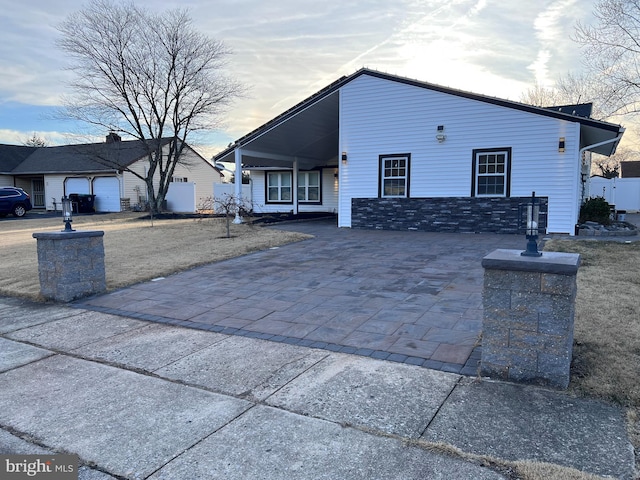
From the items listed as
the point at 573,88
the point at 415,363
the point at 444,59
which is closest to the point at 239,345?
the point at 415,363

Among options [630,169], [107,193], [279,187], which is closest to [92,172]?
[107,193]

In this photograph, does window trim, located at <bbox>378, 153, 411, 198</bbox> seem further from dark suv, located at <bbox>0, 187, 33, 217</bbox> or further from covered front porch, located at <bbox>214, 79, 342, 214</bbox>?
dark suv, located at <bbox>0, 187, 33, 217</bbox>

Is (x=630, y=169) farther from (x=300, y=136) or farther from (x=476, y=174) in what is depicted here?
(x=300, y=136)

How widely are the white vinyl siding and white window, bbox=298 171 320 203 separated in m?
7.24

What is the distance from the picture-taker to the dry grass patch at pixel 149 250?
7.46m

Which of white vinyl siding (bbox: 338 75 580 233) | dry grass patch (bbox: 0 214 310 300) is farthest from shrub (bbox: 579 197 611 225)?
dry grass patch (bbox: 0 214 310 300)

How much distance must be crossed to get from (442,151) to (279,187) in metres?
11.1

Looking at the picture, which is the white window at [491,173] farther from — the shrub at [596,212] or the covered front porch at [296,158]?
the covered front porch at [296,158]

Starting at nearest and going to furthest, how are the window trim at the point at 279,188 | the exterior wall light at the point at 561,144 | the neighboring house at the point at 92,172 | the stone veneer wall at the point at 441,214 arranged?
the exterior wall light at the point at 561,144
the stone veneer wall at the point at 441,214
the window trim at the point at 279,188
the neighboring house at the point at 92,172

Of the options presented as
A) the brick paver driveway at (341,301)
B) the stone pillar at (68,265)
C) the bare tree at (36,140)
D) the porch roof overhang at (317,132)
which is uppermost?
the bare tree at (36,140)

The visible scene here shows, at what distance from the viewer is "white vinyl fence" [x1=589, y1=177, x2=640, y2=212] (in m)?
25.5

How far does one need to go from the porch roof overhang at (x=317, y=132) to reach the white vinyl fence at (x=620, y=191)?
31.5ft

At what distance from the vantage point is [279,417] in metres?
2.88

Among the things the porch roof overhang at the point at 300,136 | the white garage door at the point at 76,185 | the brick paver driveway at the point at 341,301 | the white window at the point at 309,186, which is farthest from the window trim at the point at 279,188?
the white garage door at the point at 76,185
